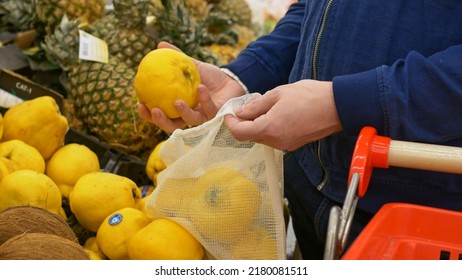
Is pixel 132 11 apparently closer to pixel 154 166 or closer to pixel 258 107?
pixel 154 166

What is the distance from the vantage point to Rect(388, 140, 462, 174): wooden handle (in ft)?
3.52

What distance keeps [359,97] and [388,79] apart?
0.06m

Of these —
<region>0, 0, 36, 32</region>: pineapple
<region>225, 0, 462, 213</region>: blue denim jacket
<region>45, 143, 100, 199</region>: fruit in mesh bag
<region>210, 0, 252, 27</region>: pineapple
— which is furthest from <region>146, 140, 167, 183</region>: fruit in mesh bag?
<region>210, 0, 252, 27</region>: pineapple

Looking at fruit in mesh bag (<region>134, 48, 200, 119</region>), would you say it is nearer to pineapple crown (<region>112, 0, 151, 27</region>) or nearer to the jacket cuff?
the jacket cuff

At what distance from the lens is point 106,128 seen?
262 centimetres

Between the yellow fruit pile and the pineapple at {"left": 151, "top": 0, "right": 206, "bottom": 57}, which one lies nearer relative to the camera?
the yellow fruit pile

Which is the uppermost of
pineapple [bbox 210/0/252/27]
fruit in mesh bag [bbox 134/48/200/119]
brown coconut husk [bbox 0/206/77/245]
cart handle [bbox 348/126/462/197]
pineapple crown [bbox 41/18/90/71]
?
cart handle [bbox 348/126/462/197]

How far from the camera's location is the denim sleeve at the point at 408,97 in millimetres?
1251

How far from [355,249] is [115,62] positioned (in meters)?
1.99

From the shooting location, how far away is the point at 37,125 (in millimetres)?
2021

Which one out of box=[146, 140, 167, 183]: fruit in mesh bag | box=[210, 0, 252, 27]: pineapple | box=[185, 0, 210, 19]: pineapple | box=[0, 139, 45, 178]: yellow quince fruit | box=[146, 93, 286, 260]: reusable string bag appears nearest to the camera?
box=[146, 93, 286, 260]: reusable string bag

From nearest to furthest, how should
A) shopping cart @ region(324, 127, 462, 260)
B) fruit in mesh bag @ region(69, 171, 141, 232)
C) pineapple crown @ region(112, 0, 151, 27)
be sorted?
shopping cart @ region(324, 127, 462, 260) < fruit in mesh bag @ region(69, 171, 141, 232) < pineapple crown @ region(112, 0, 151, 27)

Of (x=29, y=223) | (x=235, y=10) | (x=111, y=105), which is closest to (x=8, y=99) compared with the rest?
(x=111, y=105)

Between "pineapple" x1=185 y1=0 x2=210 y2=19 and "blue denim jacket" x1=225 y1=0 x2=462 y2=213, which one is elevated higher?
"blue denim jacket" x1=225 y1=0 x2=462 y2=213
